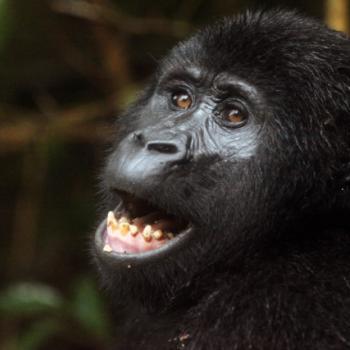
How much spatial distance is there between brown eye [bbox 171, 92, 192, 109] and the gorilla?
91mm

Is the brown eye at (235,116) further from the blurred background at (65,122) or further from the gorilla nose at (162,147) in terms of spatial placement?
the blurred background at (65,122)

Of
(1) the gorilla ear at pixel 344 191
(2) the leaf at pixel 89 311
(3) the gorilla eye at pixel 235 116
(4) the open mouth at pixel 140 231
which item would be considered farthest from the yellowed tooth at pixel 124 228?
(2) the leaf at pixel 89 311

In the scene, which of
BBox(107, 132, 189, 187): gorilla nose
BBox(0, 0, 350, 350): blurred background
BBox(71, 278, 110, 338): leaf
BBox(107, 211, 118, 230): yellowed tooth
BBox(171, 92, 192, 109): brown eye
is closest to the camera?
BBox(107, 132, 189, 187): gorilla nose

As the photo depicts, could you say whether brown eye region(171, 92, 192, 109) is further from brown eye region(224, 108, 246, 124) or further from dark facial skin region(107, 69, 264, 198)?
brown eye region(224, 108, 246, 124)

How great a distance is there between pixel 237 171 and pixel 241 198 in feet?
0.31

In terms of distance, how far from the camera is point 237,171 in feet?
11.0

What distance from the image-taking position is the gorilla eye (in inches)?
135

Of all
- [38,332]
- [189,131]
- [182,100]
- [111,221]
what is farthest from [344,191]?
[38,332]

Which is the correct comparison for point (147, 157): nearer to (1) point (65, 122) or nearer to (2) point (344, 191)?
(2) point (344, 191)

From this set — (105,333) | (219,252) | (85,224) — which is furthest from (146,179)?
(85,224)

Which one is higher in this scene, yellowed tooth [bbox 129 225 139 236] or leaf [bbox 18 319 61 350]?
yellowed tooth [bbox 129 225 139 236]

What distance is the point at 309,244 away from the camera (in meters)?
3.37

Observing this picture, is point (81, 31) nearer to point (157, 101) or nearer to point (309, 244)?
point (157, 101)

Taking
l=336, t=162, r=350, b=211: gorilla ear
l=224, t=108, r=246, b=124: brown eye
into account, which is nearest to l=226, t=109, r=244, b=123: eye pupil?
l=224, t=108, r=246, b=124: brown eye
